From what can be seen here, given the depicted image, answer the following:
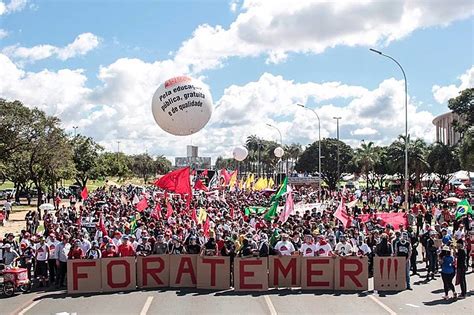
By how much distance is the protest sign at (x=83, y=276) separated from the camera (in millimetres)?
14961

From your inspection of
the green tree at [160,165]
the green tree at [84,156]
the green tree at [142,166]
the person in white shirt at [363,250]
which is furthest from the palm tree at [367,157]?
the green tree at [160,165]

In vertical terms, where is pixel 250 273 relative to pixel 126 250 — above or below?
below

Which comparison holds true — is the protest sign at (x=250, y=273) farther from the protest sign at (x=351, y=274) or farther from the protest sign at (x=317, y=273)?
the protest sign at (x=351, y=274)

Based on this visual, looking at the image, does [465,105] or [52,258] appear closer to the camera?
[52,258]

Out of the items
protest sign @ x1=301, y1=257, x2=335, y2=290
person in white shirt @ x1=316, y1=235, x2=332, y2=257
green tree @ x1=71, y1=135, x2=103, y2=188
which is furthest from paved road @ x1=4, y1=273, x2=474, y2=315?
green tree @ x1=71, y1=135, x2=103, y2=188

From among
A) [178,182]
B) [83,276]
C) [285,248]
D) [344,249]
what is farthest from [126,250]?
[178,182]

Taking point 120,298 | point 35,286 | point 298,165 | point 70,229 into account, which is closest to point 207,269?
point 120,298

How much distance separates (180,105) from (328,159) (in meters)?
76.8

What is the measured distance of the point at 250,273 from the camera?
49.2ft

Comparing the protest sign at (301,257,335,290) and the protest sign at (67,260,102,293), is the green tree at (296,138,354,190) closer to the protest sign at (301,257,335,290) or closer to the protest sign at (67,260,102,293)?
the protest sign at (301,257,335,290)

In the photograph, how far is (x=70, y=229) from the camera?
2189 cm

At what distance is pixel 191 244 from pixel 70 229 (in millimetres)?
7886

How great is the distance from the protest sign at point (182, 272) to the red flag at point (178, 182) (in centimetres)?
940

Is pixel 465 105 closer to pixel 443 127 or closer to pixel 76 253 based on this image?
pixel 76 253
